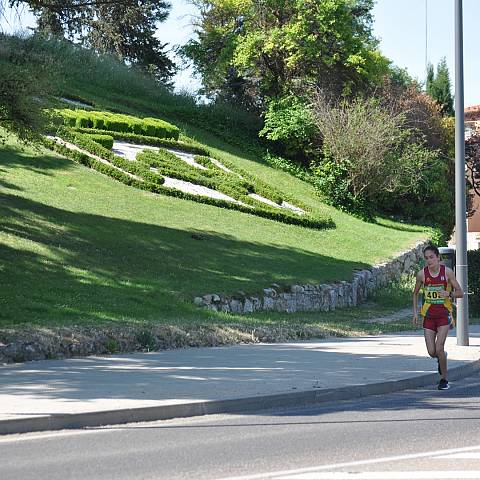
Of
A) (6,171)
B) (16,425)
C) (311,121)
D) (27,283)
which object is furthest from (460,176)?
(311,121)

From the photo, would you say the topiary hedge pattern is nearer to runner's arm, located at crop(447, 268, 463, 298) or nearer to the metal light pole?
the metal light pole

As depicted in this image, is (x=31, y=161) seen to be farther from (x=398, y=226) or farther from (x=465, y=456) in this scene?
(x=465, y=456)

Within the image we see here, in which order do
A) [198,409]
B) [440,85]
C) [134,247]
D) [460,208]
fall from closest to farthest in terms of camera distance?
1. [198,409]
2. [460,208]
3. [134,247]
4. [440,85]

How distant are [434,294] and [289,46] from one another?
39.3 meters

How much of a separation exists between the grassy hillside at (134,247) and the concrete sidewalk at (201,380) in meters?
2.96

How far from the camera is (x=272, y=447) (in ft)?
31.4

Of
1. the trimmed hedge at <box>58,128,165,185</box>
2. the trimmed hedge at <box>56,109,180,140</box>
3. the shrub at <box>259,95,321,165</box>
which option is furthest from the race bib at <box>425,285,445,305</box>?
the shrub at <box>259,95,321,165</box>

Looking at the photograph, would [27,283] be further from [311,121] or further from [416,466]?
[311,121]

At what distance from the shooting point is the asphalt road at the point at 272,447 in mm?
8367

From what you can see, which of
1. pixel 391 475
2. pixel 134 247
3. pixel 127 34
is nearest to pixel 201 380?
pixel 391 475

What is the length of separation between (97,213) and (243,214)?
26.0 feet

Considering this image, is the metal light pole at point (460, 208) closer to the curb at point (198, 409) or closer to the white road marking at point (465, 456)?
the curb at point (198, 409)

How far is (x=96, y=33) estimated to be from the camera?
6556cm

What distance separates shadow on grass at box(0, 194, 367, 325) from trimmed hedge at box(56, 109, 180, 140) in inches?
472
